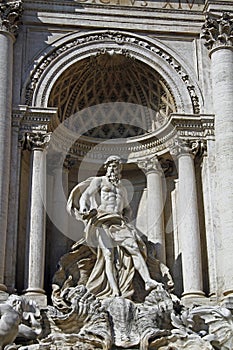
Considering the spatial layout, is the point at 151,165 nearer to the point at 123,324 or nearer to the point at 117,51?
the point at 117,51

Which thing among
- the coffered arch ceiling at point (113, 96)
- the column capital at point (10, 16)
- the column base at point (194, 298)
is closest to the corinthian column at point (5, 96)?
the column capital at point (10, 16)

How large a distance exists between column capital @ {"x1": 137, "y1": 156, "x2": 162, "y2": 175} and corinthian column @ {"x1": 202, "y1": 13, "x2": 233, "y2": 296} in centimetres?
203

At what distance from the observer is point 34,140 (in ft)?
61.4

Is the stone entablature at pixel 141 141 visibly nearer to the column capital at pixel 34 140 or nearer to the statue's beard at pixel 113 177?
the column capital at pixel 34 140

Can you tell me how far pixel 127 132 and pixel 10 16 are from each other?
4.67 m

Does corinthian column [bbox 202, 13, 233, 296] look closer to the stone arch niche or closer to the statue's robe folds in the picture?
the stone arch niche

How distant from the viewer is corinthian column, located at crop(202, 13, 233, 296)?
17797mm

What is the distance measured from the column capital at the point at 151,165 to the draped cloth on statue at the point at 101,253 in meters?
2.32

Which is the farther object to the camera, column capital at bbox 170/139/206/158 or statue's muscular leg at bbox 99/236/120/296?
column capital at bbox 170/139/206/158

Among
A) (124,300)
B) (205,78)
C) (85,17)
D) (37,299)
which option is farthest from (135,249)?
(85,17)

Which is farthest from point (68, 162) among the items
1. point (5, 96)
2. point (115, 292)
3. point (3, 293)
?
point (3, 293)

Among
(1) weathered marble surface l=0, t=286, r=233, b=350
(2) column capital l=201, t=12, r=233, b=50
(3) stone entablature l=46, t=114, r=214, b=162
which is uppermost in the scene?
(2) column capital l=201, t=12, r=233, b=50

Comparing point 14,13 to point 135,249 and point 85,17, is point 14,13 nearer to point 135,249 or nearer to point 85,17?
point 85,17

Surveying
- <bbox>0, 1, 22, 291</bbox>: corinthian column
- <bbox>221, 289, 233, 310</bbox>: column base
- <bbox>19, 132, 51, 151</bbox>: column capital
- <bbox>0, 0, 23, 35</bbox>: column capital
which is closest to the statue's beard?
<bbox>19, 132, 51, 151</bbox>: column capital
